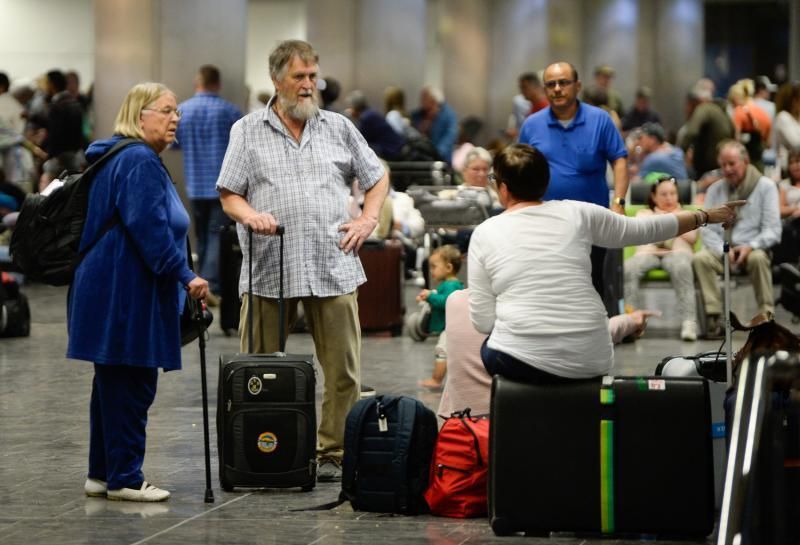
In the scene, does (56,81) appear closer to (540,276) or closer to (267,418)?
(267,418)

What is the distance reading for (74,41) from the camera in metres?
30.3

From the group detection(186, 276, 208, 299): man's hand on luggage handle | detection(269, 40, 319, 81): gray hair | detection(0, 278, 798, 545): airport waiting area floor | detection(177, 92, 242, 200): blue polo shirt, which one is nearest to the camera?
detection(0, 278, 798, 545): airport waiting area floor

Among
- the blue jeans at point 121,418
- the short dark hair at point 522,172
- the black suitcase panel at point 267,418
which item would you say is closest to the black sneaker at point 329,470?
the black suitcase panel at point 267,418

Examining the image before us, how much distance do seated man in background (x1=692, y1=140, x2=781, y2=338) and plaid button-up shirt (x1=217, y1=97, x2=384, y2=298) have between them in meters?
5.91

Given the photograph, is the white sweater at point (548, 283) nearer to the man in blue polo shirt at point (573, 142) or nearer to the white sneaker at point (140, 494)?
the white sneaker at point (140, 494)

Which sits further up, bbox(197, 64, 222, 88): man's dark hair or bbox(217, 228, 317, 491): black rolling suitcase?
bbox(197, 64, 222, 88): man's dark hair

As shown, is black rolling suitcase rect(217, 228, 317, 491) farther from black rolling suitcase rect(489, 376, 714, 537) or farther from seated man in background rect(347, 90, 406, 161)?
seated man in background rect(347, 90, 406, 161)

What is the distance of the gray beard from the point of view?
7051 mm

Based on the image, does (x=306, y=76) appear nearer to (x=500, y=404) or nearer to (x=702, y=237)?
(x=500, y=404)

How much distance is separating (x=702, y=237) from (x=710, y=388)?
644 centimetres

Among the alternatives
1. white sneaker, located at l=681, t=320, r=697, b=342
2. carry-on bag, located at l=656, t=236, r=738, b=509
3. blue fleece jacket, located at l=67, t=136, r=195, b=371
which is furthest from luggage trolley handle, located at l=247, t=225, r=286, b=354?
white sneaker, located at l=681, t=320, r=697, b=342

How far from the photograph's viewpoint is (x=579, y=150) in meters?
8.82

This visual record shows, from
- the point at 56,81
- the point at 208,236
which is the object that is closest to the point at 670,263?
the point at 208,236

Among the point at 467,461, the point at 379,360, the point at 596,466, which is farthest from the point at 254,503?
the point at 379,360
